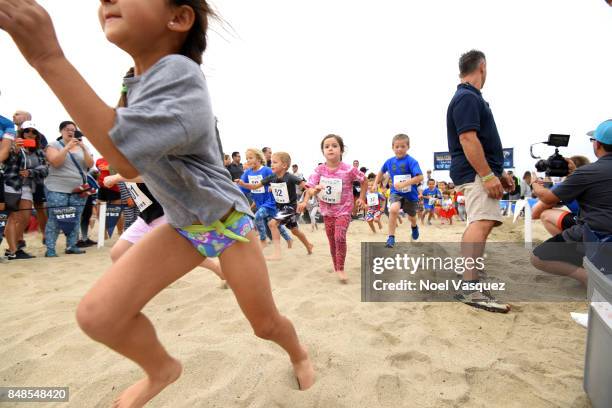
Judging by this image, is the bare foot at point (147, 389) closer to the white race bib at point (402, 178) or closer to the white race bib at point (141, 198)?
the white race bib at point (141, 198)

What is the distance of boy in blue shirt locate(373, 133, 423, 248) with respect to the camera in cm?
507

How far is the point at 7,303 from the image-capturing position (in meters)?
2.83

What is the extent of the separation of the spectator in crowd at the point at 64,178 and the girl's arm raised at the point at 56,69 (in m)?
4.81

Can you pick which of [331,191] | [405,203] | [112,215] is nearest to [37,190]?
[112,215]

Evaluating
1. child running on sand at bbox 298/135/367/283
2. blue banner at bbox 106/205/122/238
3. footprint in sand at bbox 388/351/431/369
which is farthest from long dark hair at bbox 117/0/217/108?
blue banner at bbox 106/205/122/238

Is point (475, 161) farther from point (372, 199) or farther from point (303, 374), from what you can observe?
point (372, 199)

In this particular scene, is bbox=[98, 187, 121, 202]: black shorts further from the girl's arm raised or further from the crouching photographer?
the crouching photographer

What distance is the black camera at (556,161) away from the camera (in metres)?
3.01

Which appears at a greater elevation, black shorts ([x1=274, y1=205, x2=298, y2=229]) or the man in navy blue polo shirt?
the man in navy blue polo shirt

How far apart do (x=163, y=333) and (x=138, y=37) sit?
1.87 meters

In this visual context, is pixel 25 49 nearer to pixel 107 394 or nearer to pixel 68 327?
pixel 107 394

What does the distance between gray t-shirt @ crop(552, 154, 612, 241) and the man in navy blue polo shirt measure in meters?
0.40

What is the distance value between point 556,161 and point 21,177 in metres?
6.38

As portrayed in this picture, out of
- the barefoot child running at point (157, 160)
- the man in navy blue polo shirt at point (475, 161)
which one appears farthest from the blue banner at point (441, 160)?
the barefoot child running at point (157, 160)
